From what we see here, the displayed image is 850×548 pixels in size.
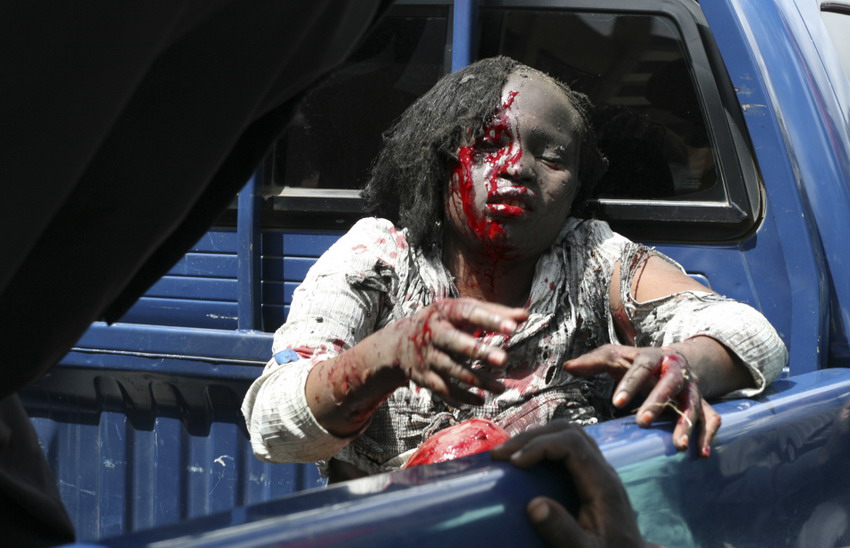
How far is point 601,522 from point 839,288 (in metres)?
1.39

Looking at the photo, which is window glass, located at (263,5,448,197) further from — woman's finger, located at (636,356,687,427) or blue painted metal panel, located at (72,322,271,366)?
woman's finger, located at (636,356,687,427)

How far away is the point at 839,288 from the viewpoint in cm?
237

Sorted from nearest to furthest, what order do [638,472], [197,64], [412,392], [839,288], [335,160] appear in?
[197,64], [638,472], [412,392], [839,288], [335,160]

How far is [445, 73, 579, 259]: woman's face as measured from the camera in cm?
215

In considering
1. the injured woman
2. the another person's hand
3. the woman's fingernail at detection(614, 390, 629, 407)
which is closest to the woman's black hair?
the injured woman

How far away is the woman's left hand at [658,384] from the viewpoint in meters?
1.54

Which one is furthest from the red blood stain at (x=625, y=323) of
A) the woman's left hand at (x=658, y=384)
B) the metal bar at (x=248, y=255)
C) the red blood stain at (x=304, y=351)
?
the metal bar at (x=248, y=255)

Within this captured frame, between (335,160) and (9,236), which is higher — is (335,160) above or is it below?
above

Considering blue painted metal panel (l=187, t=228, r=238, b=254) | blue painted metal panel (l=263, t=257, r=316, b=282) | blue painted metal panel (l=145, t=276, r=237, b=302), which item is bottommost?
blue painted metal panel (l=145, t=276, r=237, b=302)

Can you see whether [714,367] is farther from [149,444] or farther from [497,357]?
[149,444]

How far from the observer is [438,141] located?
2.23m

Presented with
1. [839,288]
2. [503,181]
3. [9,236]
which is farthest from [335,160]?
[9,236]

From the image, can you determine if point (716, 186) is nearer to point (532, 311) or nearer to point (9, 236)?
point (532, 311)

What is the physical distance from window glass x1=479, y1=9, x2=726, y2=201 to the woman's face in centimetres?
35
